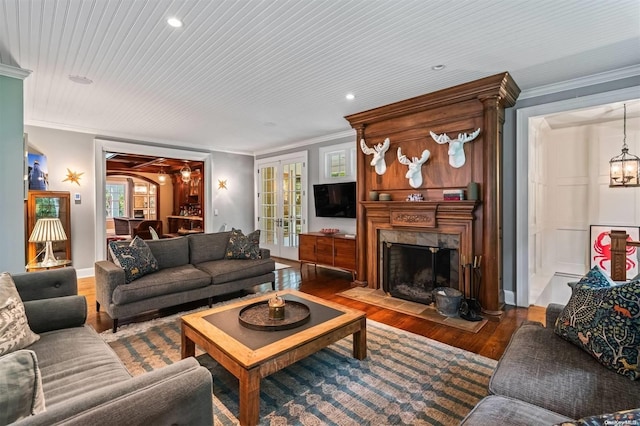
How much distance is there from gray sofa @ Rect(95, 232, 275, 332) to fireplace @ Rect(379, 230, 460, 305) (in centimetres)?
170

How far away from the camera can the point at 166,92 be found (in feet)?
12.2

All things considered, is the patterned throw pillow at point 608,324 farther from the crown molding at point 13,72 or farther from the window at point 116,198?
the window at point 116,198

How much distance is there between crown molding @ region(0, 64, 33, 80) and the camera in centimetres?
292

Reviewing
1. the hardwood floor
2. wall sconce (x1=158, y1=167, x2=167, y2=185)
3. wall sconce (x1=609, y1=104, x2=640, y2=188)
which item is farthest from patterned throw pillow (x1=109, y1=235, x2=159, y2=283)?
wall sconce (x1=158, y1=167, x2=167, y2=185)

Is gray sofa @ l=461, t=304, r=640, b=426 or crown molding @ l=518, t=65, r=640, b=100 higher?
crown molding @ l=518, t=65, r=640, b=100

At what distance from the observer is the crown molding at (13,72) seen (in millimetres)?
2917

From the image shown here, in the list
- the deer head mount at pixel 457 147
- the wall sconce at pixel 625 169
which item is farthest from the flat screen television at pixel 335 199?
the wall sconce at pixel 625 169

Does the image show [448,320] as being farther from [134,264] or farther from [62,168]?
[62,168]

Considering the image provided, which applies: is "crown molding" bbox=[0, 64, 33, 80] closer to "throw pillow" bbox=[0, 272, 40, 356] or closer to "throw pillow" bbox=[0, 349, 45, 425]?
"throw pillow" bbox=[0, 272, 40, 356]

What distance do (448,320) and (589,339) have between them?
6.14 ft

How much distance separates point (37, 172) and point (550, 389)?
660 centimetres

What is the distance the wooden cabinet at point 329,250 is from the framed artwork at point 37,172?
14.0 ft

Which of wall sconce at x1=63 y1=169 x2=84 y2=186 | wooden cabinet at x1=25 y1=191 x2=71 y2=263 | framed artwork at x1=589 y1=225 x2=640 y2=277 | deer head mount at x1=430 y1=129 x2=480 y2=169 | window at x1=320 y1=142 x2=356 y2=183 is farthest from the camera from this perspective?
window at x1=320 y1=142 x2=356 y2=183

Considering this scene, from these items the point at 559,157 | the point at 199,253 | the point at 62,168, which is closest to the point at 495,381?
the point at 199,253
